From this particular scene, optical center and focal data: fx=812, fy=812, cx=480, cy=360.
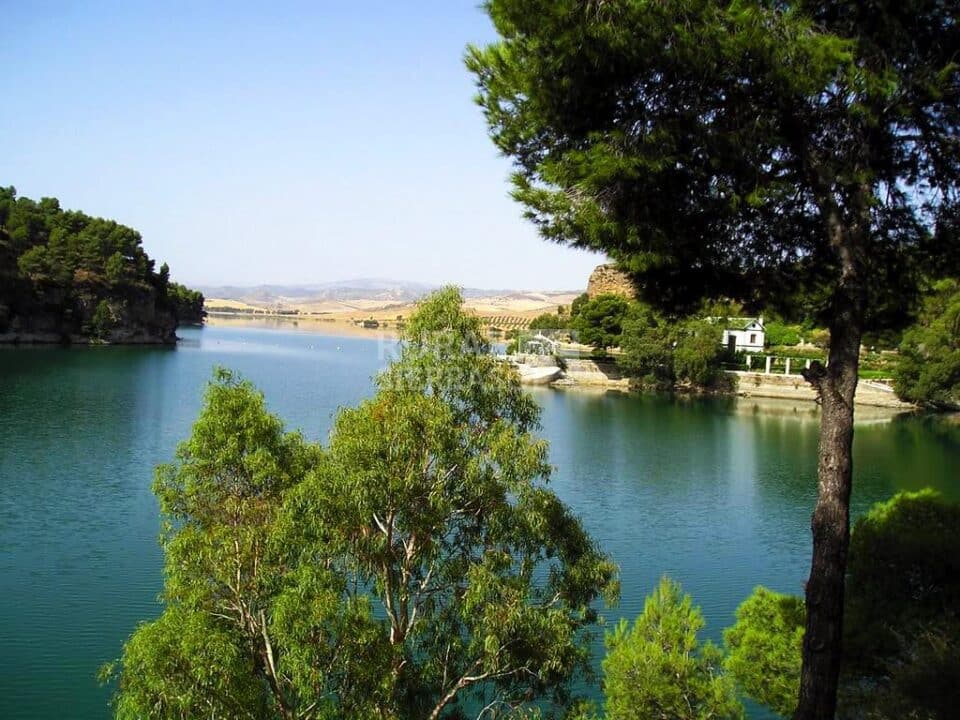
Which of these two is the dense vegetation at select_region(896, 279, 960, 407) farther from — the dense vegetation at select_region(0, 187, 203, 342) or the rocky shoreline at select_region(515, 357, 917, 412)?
the dense vegetation at select_region(0, 187, 203, 342)

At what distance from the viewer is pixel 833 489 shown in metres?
4.88

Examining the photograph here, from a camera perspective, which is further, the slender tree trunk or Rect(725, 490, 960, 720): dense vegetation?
Rect(725, 490, 960, 720): dense vegetation

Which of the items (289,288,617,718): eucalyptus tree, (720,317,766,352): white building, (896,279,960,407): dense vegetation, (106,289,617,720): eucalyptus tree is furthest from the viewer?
(720,317,766,352): white building

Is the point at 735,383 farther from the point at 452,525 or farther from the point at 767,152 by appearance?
the point at 767,152

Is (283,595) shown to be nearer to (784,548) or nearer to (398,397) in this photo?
(398,397)

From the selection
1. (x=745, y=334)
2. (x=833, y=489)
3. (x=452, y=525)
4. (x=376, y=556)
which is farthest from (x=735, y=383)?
(x=833, y=489)

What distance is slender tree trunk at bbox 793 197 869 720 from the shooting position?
472 centimetres

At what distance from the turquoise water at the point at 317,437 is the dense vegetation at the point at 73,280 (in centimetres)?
1426

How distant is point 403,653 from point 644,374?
42.5 meters

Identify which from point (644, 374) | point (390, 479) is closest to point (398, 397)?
point (390, 479)

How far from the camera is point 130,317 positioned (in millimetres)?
65812

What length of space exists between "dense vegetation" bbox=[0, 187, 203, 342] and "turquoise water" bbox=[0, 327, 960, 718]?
1426 cm

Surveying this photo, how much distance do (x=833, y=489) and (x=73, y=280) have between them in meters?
62.6

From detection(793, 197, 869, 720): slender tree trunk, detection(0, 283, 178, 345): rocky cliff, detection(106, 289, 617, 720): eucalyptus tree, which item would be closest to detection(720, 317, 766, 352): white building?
detection(0, 283, 178, 345): rocky cliff
